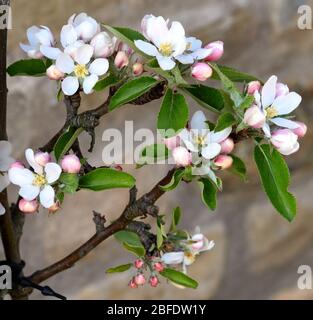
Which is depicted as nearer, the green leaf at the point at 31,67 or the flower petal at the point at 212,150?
the flower petal at the point at 212,150

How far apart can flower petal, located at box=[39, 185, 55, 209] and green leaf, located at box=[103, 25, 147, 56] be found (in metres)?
0.15

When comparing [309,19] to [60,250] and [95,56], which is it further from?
[95,56]

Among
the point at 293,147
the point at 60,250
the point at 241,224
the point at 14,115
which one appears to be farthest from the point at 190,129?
the point at 241,224

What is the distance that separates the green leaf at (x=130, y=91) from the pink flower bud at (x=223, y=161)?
0.09m

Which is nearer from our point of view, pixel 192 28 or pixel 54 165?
pixel 54 165

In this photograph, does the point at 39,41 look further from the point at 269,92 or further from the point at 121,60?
the point at 269,92

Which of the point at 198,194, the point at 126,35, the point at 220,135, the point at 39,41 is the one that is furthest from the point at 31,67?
the point at 198,194

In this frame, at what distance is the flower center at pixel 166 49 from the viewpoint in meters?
0.63

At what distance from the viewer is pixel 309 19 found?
53.7 inches

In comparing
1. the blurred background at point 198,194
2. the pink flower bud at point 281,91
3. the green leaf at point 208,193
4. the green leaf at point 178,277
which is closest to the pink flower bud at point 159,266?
the green leaf at point 178,277

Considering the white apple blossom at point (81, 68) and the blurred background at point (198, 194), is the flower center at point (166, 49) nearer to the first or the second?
the white apple blossom at point (81, 68)

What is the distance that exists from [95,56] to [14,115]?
0.54 meters

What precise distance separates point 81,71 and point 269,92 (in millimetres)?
179

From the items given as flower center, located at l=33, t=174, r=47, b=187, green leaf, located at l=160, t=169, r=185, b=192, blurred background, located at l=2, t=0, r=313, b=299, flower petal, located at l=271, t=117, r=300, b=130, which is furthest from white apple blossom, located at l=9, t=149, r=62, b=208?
blurred background, located at l=2, t=0, r=313, b=299
